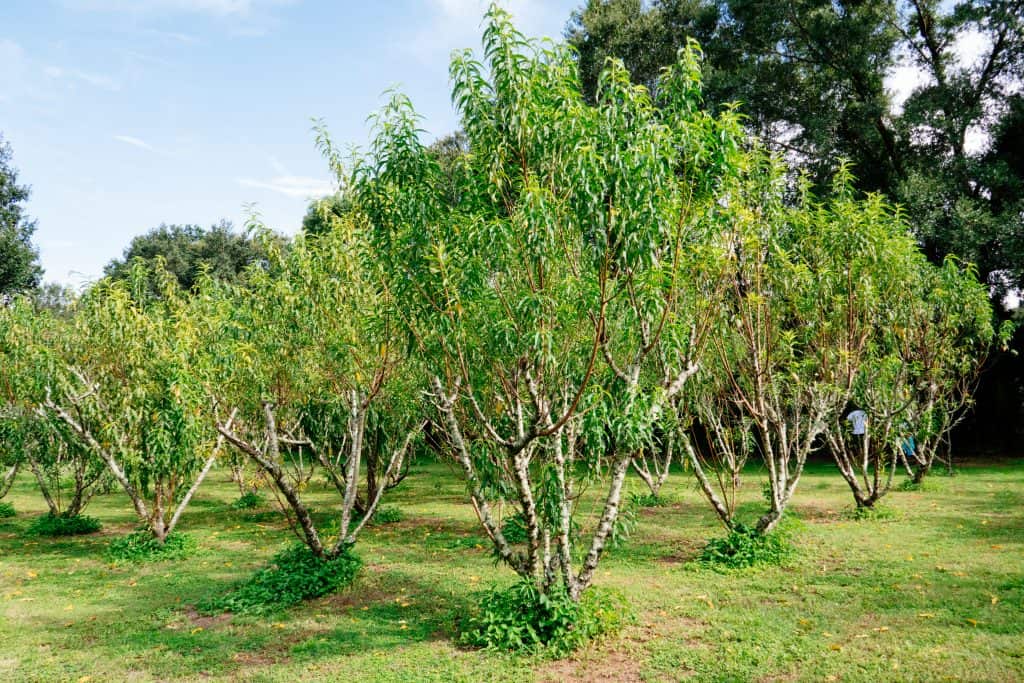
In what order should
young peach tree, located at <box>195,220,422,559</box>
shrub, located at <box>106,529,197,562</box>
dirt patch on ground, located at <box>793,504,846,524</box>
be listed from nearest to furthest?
young peach tree, located at <box>195,220,422,559</box>, shrub, located at <box>106,529,197,562</box>, dirt patch on ground, located at <box>793,504,846,524</box>

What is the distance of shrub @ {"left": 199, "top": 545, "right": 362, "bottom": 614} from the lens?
27.1 ft

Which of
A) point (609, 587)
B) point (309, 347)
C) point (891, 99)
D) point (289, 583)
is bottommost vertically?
point (609, 587)

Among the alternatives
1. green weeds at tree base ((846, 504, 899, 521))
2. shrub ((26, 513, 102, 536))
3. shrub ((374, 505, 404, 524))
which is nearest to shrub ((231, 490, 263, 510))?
shrub ((26, 513, 102, 536))

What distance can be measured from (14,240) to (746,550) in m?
29.8

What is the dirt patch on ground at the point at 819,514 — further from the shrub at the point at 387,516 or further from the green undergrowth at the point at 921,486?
the shrub at the point at 387,516

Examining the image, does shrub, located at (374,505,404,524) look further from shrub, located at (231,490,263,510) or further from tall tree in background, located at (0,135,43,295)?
tall tree in background, located at (0,135,43,295)

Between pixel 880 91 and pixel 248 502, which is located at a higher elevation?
pixel 880 91

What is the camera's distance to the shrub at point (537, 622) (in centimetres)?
641

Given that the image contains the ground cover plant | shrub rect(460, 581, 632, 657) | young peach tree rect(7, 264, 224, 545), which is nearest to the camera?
the ground cover plant

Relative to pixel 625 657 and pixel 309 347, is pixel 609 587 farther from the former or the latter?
pixel 309 347

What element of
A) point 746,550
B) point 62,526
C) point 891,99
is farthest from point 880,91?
point 62,526

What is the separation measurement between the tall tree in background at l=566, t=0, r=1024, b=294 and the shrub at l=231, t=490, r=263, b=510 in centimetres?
1765

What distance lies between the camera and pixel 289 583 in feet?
28.1

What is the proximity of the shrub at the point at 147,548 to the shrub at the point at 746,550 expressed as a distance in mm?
8021
